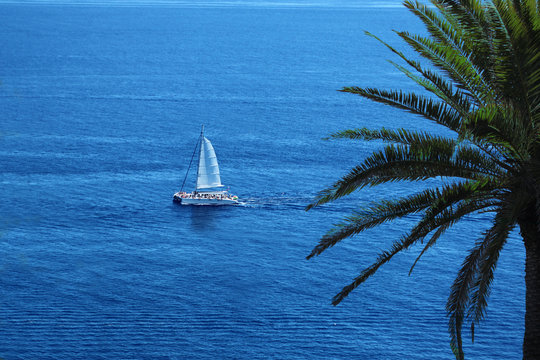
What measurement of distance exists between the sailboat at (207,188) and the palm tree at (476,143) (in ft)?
250

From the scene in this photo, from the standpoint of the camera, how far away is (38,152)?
114062 millimetres

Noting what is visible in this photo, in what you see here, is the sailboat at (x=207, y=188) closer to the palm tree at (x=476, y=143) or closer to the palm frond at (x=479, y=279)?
the palm frond at (x=479, y=279)

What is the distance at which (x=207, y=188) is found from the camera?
99.5 m

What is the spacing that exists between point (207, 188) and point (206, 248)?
1773cm

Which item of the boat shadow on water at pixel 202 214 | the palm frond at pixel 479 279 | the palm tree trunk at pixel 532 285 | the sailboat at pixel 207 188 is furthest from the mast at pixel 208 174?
the palm tree trunk at pixel 532 285

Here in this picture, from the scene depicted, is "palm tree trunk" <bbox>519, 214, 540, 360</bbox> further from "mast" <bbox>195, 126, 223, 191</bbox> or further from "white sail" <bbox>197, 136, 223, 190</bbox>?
"white sail" <bbox>197, 136, 223, 190</bbox>

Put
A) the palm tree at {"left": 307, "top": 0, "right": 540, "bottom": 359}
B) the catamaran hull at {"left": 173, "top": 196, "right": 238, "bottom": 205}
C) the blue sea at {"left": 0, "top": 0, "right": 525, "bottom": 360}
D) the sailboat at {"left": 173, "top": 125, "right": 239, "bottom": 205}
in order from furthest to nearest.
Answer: the sailboat at {"left": 173, "top": 125, "right": 239, "bottom": 205} < the catamaran hull at {"left": 173, "top": 196, "right": 238, "bottom": 205} < the blue sea at {"left": 0, "top": 0, "right": 525, "bottom": 360} < the palm tree at {"left": 307, "top": 0, "right": 540, "bottom": 359}

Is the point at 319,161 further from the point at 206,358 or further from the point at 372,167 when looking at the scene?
the point at 372,167

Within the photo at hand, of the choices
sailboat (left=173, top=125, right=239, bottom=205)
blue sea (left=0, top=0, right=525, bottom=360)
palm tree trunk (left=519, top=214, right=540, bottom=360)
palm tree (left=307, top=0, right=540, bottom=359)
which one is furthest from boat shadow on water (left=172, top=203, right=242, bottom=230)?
palm tree trunk (left=519, top=214, right=540, bottom=360)

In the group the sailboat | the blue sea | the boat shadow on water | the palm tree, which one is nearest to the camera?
the palm tree

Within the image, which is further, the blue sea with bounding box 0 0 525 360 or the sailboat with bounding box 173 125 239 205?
the sailboat with bounding box 173 125 239 205

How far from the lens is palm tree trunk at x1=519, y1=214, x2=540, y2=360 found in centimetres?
1891

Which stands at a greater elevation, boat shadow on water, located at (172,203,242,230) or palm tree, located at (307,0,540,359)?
palm tree, located at (307,0,540,359)

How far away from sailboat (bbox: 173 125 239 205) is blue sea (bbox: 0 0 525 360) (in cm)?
159
